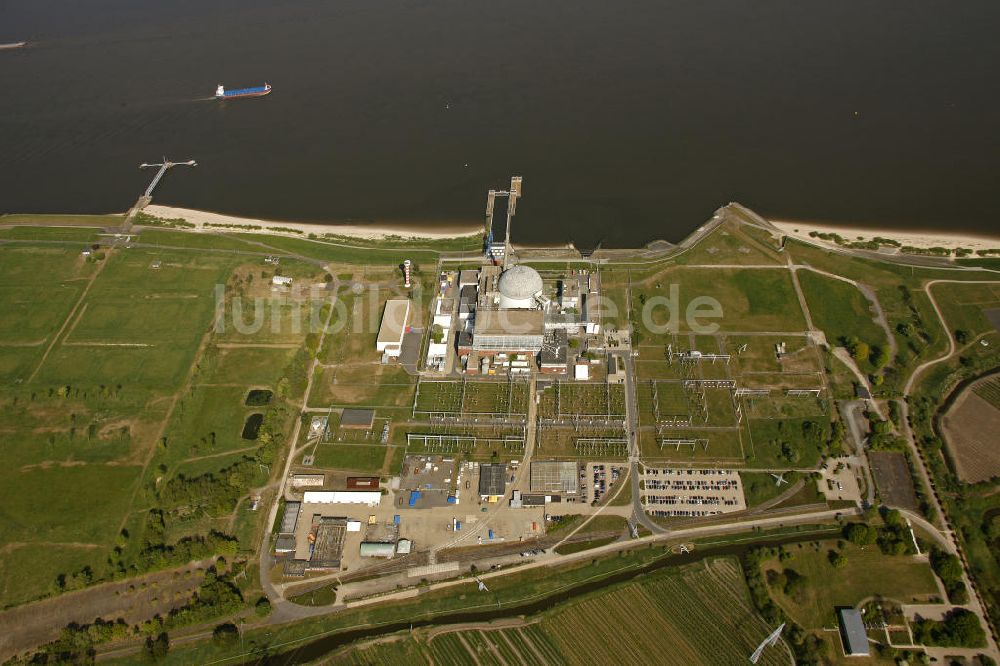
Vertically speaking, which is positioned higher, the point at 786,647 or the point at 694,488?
the point at 694,488

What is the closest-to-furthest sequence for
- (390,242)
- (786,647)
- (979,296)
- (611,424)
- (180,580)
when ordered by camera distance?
(786,647)
(180,580)
(611,424)
(979,296)
(390,242)

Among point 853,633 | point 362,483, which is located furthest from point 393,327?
point 853,633

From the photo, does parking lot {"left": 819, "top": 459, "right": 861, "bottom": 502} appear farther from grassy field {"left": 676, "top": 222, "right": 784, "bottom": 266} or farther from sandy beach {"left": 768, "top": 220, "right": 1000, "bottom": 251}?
sandy beach {"left": 768, "top": 220, "right": 1000, "bottom": 251}

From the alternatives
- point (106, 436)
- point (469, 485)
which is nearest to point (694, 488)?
point (469, 485)

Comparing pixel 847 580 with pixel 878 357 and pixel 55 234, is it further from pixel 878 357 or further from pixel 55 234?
pixel 55 234

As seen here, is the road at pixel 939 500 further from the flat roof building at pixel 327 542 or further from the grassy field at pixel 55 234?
the grassy field at pixel 55 234

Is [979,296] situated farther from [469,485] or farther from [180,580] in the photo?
[180,580]

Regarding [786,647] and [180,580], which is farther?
[180,580]
